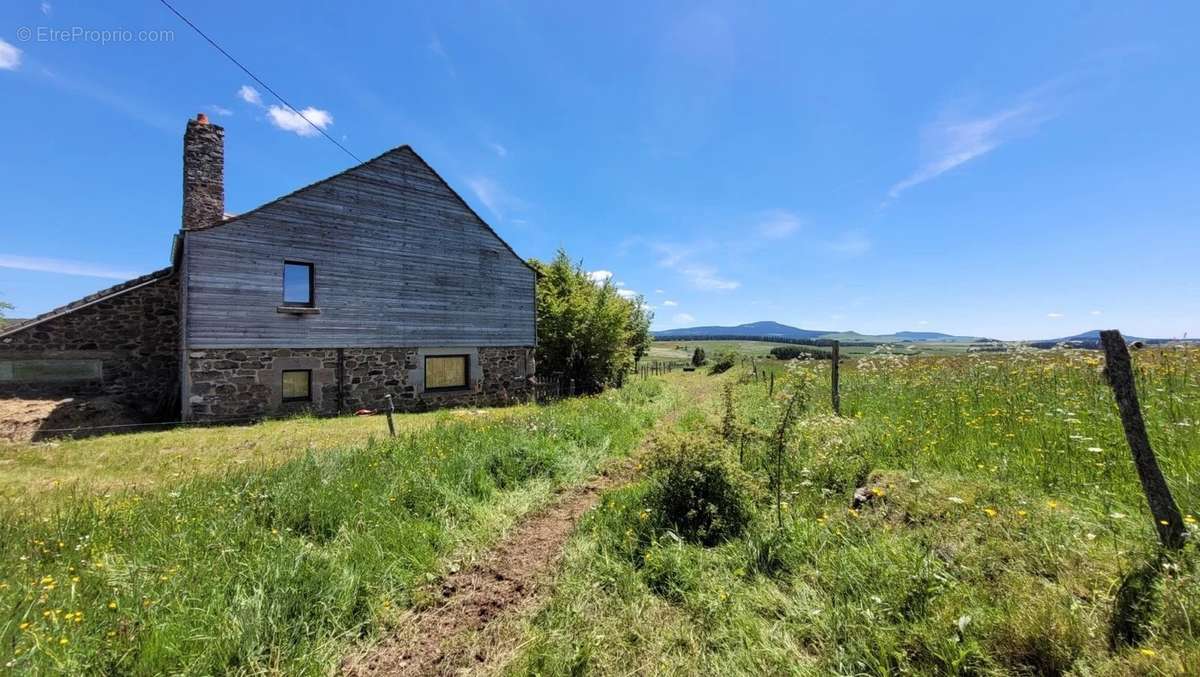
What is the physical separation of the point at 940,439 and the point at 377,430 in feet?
38.2

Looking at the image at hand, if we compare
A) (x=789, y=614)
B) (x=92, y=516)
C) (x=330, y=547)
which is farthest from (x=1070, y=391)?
(x=92, y=516)

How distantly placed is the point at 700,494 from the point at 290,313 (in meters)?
14.6

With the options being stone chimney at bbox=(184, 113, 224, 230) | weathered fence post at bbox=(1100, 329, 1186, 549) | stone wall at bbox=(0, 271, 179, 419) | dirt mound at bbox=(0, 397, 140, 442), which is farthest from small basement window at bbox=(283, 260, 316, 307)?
weathered fence post at bbox=(1100, 329, 1186, 549)

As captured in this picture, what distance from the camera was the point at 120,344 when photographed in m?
13.5

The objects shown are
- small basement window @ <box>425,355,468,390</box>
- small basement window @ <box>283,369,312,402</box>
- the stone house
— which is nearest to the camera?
the stone house

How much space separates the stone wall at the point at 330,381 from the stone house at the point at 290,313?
0.04 metres

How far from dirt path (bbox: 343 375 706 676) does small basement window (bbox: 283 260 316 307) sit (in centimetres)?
1293

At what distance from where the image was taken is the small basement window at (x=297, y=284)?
14.3 meters

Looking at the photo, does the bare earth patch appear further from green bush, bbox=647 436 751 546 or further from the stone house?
the stone house

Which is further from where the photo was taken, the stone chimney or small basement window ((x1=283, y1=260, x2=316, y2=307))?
small basement window ((x1=283, y1=260, x2=316, y2=307))

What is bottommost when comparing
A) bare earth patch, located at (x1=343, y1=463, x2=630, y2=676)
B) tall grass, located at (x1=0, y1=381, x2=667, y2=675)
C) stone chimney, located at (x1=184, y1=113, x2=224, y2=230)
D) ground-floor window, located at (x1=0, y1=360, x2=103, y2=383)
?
bare earth patch, located at (x1=343, y1=463, x2=630, y2=676)

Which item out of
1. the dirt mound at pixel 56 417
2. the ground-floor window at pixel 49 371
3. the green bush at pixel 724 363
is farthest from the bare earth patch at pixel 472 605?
the green bush at pixel 724 363

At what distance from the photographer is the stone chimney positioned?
13.9 m

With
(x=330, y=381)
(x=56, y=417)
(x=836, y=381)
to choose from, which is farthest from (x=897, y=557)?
(x=56, y=417)
